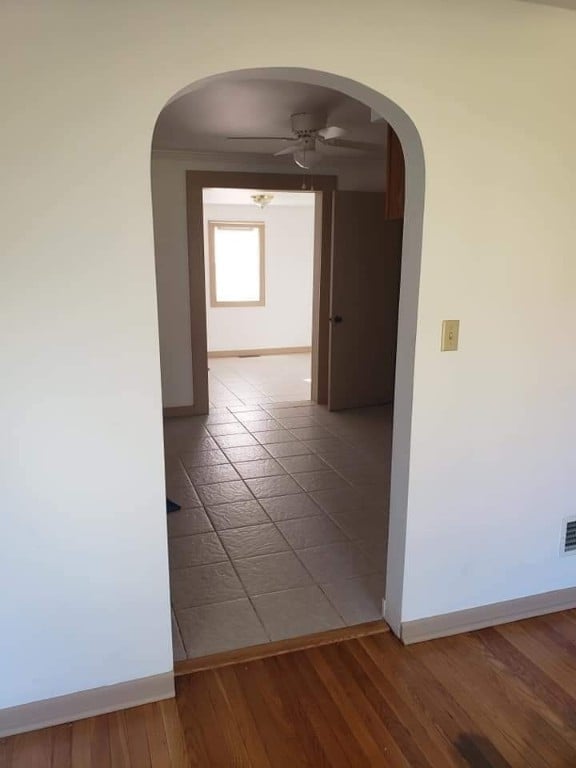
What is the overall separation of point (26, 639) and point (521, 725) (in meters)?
1.59

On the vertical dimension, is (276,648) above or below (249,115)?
below

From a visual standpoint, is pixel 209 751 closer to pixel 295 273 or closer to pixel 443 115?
pixel 443 115

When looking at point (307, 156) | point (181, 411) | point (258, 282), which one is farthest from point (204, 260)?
point (258, 282)

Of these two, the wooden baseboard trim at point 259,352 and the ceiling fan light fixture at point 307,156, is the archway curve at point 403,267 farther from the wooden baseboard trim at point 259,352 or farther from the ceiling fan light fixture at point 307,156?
the wooden baseboard trim at point 259,352

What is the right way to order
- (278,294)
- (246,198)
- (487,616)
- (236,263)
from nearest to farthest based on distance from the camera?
(487,616) < (246,198) < (236,263) < (278,294)

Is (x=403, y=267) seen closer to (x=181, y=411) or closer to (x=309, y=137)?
(x=309, y=137)

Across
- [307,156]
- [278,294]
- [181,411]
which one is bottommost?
[181,411]

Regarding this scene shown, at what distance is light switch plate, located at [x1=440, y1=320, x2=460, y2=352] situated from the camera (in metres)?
2.07

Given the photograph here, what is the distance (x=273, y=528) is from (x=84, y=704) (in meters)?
1.38

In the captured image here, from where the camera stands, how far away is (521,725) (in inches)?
74.2

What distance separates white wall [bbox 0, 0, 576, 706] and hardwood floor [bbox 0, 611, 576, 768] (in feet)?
0.54

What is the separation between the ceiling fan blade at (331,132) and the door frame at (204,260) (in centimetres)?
173

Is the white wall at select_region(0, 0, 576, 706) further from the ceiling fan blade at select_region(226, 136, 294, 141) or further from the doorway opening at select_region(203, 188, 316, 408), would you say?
the doorway opening at select_region(203, 188, 316, 408)

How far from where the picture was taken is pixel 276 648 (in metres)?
2.22
